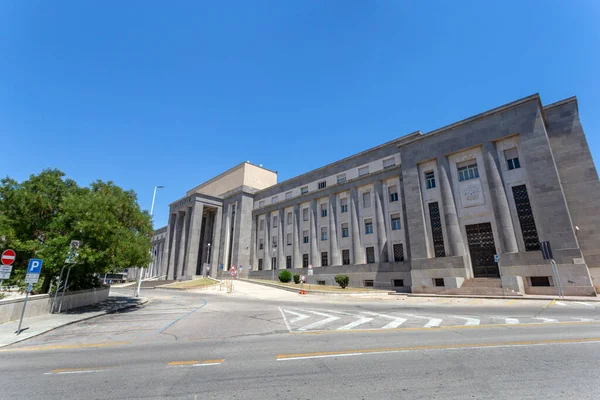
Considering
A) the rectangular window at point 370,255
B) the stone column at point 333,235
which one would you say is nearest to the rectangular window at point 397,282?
the rectangular window at point 370,255

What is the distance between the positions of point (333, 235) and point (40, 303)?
32318 mm

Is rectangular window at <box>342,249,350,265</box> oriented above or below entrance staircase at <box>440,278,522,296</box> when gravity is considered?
above

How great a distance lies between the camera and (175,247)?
206ft

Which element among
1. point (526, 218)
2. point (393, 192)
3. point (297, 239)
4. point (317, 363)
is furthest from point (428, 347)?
point (297, 239)

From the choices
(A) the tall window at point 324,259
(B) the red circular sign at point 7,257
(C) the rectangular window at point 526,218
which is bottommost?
(B) the red circular sign at point 7,257

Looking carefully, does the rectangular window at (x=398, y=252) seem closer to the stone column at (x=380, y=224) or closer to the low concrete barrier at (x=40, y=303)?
the stone column at (x=380, y=224)

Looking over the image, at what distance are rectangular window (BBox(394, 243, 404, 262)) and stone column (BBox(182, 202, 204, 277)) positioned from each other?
133 feet

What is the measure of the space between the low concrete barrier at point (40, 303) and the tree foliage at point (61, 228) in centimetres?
97

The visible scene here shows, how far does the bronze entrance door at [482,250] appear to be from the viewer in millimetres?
26016

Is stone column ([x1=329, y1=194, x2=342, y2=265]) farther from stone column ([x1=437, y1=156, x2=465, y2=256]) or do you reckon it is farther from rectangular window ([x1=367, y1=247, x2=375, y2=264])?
stone column ([x1=437, y1=156, x2=465, y2=256])

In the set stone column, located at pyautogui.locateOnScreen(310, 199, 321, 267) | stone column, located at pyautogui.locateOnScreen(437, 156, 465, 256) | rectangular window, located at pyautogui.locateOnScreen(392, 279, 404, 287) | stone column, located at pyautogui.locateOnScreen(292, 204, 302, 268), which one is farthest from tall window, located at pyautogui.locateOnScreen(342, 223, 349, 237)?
stone column, located at pyautogui.locateOnScreen(437, 156, 465, 256)

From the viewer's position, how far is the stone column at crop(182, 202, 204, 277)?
2250 inches

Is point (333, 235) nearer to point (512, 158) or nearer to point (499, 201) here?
point (499, 201)

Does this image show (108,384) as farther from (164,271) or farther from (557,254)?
(164,271)
